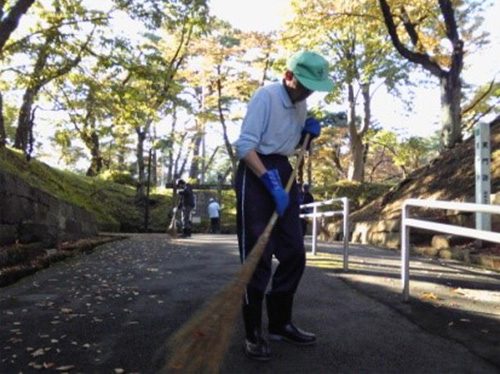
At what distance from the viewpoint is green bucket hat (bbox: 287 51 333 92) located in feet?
10.1

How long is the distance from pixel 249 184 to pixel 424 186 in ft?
36.8

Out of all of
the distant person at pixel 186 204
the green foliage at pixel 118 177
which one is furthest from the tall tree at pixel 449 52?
the green foliage at pixel 118 177

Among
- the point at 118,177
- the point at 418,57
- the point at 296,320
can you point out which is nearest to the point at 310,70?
the point at 296,320

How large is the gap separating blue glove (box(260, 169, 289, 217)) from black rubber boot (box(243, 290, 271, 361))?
1.67 ft

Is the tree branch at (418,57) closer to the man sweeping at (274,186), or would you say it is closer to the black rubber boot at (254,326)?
the man sweeping at (274,186)

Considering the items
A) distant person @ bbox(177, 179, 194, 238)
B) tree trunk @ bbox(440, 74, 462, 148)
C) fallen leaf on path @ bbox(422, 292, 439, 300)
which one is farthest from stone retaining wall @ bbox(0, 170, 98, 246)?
tree trunk @ bbox(440, 74, 462, 148)

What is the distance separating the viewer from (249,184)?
312cm

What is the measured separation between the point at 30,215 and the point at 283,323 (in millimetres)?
5419

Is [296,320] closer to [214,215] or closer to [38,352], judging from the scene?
[38,352]

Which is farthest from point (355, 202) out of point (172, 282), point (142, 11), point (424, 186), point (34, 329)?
point (34, 329)

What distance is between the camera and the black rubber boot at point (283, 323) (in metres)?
3.28

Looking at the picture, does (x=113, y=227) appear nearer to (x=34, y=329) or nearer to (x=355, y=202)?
(x=355, y=202)

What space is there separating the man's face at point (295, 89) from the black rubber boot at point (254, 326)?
1200 mm

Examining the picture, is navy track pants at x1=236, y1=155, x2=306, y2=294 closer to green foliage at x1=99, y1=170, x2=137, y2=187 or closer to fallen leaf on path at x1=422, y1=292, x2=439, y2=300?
fallen leaf on path at x1=422, y1=292, x2=439, y2=300
